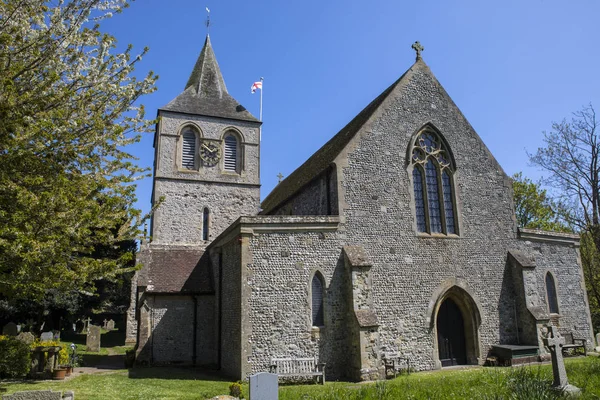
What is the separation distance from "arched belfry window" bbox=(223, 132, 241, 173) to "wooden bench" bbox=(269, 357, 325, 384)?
15841 millimetres

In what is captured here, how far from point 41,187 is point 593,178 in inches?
885

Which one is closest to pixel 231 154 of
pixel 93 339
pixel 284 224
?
pixel 284 224

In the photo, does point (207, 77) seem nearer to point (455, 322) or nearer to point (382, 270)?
point (382, 270)

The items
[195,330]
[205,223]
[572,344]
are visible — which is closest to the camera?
[572,344]

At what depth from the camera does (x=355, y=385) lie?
14195 mm

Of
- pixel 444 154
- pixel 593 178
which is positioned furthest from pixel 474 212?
pixel 593 178

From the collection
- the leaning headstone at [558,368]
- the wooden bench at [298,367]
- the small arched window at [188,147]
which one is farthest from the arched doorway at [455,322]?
the small arched window at [188,147]

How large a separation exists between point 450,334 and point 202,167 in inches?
685

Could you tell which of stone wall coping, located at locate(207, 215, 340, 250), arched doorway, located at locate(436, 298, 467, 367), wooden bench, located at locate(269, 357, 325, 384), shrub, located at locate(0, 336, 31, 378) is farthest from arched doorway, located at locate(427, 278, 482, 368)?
shrub, located at locate(0, 336, 31, 378)

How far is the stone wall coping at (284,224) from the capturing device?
1627 centimetres

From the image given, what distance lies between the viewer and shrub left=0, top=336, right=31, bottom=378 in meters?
14.7

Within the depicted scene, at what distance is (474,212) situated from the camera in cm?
1978

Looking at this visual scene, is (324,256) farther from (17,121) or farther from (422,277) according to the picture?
(17,121)

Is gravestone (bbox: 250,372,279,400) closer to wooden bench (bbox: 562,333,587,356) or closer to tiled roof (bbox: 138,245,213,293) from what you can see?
tiled roof (bbox: 138,245,213,293)
